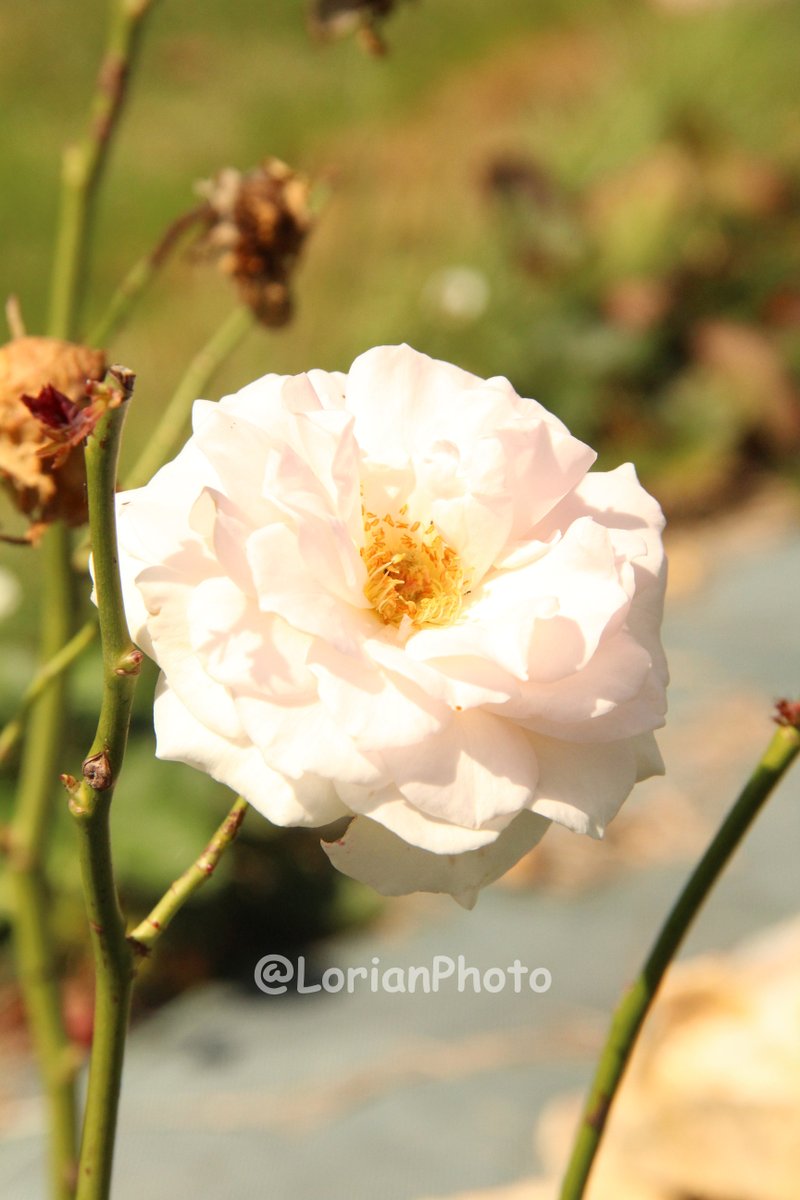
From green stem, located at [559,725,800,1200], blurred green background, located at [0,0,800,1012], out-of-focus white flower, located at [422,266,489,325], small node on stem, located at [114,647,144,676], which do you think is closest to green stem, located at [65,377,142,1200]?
small node on stem, located at [114,647,144,676]

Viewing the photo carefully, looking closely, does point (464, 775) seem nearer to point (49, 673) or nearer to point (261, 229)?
Answer: point (49, 673)

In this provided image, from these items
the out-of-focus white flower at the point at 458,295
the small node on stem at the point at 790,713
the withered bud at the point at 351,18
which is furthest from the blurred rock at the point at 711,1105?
the out-of-focus white flower at the point at 458,295

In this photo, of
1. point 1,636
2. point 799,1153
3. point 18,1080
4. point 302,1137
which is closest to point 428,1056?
point 302,1137

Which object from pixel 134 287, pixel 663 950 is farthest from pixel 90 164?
pixel 663 950

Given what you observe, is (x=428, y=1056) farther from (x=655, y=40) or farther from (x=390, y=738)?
(x=655, y=40)

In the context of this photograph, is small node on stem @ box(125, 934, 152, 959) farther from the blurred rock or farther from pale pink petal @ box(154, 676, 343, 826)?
the blurred rock
